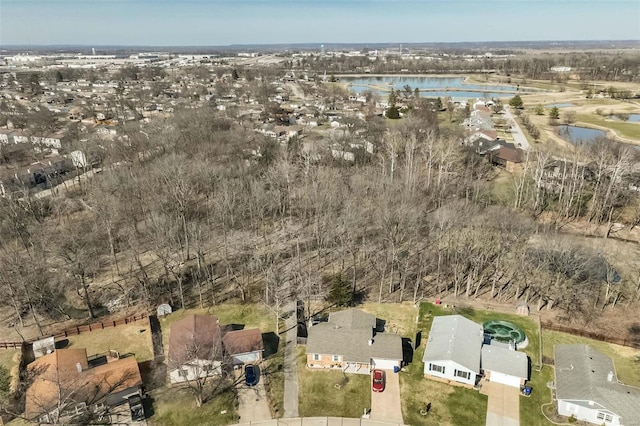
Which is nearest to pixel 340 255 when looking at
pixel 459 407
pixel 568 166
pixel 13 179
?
pixel 459 407

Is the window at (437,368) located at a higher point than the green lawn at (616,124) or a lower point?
lower

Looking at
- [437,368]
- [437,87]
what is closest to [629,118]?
[437,87]

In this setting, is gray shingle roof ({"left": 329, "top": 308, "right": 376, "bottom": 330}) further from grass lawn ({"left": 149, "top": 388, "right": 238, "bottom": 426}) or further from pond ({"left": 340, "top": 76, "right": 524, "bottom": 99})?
pond ({"left": 340, "top": 76, "right": 524, "bottom": 99})

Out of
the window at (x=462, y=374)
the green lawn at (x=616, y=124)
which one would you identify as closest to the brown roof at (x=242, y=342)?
the window at (x=462, y=374)

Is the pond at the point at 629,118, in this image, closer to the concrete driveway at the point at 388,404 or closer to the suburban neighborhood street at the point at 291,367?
the suburban neighborhood street at the point at 291,367

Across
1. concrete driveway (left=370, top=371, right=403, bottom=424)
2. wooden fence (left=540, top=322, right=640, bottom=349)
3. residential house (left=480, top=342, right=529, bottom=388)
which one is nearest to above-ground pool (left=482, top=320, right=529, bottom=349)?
residential house (left=480, top=342, right=529, bottom=388)

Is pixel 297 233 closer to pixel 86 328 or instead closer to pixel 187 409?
pixel 86 328
